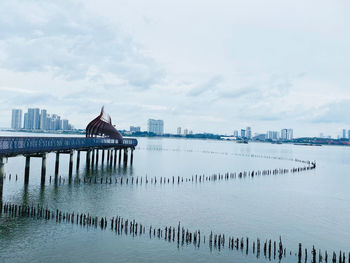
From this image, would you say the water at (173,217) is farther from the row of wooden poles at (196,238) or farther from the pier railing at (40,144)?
the pier railing at (40,144)

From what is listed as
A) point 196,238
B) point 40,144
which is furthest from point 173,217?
point 40,144

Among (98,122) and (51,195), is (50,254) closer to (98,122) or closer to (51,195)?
(51,195)

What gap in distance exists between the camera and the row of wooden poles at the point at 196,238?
26.6 m

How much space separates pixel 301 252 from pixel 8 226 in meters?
25.7

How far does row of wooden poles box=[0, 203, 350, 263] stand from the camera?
26.6 metres

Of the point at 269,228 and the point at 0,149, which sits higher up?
the point at 0,149

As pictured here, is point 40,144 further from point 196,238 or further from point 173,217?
point 196,238

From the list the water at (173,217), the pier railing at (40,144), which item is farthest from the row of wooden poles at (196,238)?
the pier railing at (40,144)

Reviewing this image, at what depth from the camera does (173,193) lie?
51.4 m

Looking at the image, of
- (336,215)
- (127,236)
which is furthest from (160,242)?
(336,215)

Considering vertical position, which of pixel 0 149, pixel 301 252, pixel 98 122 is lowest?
pixel 301 252

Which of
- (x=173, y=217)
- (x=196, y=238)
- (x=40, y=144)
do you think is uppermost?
(x=40, y=144)

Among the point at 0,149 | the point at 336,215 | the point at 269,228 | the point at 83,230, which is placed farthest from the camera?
the point at 336,215

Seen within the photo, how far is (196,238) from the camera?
29.5 meters
